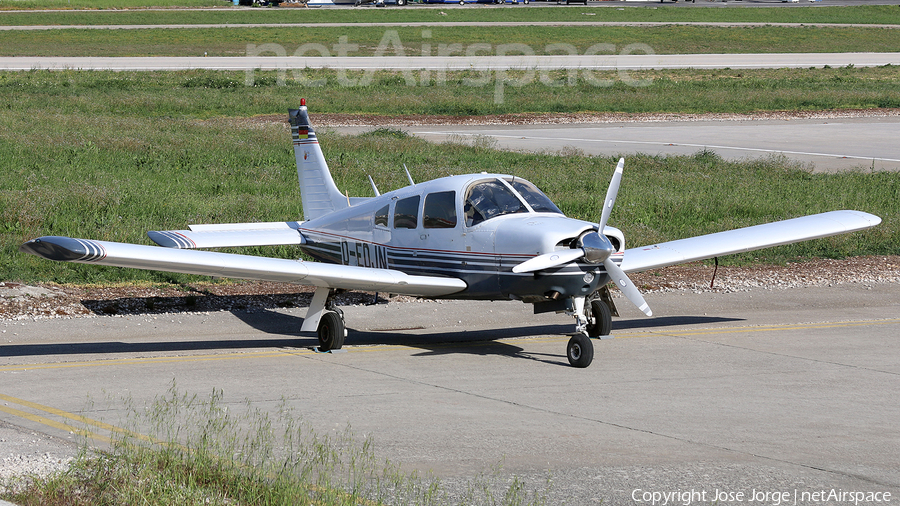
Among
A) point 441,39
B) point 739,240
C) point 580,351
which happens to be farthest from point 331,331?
point 441,39

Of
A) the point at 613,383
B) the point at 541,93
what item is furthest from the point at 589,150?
the point at 613,383

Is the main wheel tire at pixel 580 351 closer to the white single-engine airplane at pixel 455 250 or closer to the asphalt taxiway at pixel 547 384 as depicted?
the white single-engine airplane at pixel 455 250

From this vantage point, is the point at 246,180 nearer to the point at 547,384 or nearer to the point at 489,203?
the point at 489,203

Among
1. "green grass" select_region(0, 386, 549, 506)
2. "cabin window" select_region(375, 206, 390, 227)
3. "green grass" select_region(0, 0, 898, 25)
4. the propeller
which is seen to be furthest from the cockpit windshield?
"green grass" select_region(0, 0, 898, 25)

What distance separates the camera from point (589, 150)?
33.7 metres

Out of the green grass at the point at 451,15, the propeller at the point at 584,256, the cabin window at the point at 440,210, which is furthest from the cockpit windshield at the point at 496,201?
the green grass at the point at 451,15

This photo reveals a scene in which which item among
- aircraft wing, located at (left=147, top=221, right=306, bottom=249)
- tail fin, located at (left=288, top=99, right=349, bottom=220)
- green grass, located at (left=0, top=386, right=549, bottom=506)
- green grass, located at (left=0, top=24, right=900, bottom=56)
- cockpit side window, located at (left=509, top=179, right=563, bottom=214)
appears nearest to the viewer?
green grass, located at (left=0, top=386, right=549, bottom=506)

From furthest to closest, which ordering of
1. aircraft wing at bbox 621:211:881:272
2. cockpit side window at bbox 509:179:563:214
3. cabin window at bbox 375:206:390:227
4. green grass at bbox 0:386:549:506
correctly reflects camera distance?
aircraft wing at bbox 621:211:881:272 < cabin window at bbox 375:206:390:227 < cockpit side window at bbox 509:179:563:214 < green grass at bbox 0:386:549:506

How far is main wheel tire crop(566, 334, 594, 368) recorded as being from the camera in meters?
11.3

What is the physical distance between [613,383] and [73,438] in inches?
218

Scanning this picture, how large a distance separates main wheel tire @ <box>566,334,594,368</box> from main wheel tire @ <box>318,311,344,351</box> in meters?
2.83

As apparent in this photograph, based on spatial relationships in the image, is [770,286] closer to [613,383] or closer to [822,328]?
[822,328]

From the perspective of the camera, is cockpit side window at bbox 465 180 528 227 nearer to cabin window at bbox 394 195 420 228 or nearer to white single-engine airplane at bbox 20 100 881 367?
white single-engine airplane at bbox 20 100 881 367

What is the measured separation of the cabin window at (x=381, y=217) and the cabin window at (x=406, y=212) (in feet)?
0.72
